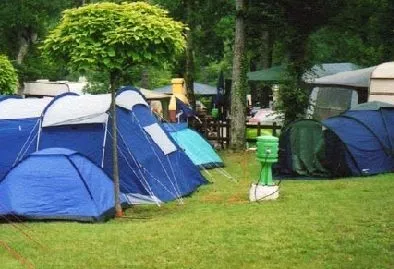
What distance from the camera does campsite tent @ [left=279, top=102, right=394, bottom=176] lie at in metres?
14.3

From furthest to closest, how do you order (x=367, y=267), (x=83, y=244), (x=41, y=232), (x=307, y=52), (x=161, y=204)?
(x=307, y=52) → (x=161, y=204) → (x=41, y=232) → (x=83, y=244) → (x=367, y=267)

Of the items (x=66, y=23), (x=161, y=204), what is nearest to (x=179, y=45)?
(x=66, y=23)

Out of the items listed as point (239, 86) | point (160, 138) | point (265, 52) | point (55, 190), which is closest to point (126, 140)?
point (160, 138)

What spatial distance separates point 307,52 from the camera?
18938mm

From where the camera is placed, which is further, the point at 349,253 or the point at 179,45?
the point at 179,45

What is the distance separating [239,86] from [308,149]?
5931 millimetres

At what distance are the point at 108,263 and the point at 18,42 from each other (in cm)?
3003

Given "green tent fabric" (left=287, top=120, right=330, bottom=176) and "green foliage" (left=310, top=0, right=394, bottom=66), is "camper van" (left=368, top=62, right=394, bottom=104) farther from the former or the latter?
"green tent fabric" (left=287, top=120, right=330, bottom=176)

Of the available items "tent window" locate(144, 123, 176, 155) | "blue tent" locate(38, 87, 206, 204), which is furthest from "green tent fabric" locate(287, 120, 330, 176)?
"tent window" locate(144, 123, 176, 155)

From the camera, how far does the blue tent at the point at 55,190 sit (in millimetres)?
9922

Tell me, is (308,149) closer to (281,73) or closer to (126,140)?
(126,140)

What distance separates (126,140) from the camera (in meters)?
12.0

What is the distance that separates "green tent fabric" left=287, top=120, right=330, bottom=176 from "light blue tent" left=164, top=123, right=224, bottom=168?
2312 millimetres

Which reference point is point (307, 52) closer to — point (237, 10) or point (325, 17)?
point (325, 17)
